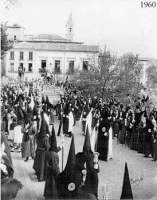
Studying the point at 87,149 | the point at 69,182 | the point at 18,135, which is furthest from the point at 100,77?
the point at 69,182

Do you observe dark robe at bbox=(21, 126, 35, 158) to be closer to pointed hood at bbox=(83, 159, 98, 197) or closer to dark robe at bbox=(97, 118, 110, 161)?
dark robe at bbox=(97, 118, 110, 161)

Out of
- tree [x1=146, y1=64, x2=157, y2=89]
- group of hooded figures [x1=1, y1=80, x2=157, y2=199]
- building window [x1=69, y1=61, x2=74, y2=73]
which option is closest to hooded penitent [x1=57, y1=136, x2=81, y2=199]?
group of hooded figures [x1=1, y1=80, x2=157, y2=199]

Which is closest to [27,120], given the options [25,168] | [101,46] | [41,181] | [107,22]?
[25,168]

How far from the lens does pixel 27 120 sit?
26.1 ft

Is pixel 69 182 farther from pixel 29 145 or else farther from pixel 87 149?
pixel 29 145

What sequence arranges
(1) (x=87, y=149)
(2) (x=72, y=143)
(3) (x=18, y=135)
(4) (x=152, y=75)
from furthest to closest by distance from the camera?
(4) (x=152, y=75), (3) (x=18, y=135), (1) (x=87, y=149), (2) (x=72, y=143)

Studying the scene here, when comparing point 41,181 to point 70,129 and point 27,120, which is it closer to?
point 27,120

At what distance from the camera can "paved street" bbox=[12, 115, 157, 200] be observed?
5.87 m

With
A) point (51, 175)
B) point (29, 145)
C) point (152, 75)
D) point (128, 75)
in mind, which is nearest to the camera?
point (51, 175)

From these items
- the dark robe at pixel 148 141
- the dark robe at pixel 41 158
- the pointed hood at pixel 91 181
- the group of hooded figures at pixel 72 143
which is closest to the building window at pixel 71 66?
the group of hooded figures at pixel 72 143

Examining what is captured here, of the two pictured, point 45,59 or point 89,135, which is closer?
point 89,135

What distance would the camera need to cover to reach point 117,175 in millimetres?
6855

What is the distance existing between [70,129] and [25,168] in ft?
11.1

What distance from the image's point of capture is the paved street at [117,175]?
5867mm
